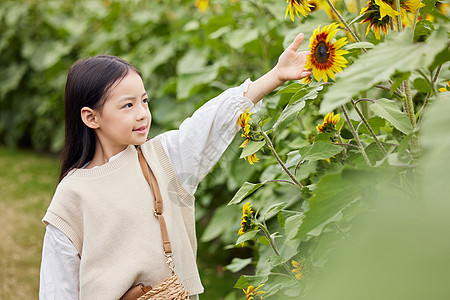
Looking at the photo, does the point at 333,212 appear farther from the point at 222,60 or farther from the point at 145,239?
the point at 222,60

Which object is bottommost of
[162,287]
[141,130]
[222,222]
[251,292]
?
[222,222]

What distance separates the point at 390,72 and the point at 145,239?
0.88 metres

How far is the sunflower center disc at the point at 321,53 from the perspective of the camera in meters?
1.13

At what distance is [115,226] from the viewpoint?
56.6 inches

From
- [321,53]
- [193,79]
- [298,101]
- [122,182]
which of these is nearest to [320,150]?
[298,101]

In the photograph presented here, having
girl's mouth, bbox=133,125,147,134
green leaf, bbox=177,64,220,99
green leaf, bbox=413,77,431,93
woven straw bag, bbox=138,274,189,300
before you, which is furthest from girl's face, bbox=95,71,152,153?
green leaf, bbox=177,64,220,99

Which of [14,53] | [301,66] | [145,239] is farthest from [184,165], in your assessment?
[14,53]

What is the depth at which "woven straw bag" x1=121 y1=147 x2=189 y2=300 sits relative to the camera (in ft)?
4.45

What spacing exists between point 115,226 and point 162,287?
21 cm

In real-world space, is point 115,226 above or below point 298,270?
Answer: above

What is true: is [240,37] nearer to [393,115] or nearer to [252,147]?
[252,147]

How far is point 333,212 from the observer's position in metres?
0.92

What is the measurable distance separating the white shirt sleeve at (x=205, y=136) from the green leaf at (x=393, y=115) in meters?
0.42

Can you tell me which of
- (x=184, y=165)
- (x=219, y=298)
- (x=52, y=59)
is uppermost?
(x=52, y=59)
